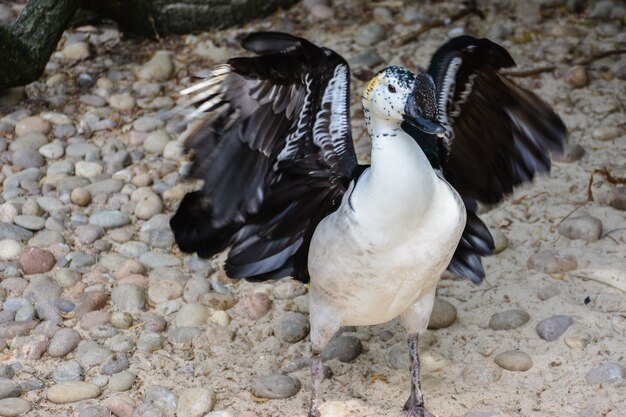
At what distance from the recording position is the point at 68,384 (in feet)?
13.8

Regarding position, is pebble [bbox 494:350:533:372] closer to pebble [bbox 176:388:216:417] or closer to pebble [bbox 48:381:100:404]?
pebble [bbox 176:388:216:417]

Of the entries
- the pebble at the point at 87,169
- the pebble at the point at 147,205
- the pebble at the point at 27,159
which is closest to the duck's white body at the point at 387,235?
the pebble at the point at 147,205

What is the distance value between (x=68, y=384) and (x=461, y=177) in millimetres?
1907

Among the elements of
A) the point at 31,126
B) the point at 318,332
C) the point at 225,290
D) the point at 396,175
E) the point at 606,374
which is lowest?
the point at 225,290

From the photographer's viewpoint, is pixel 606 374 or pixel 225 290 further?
pixel 225 290

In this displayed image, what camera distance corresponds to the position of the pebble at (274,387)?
4.22 metres

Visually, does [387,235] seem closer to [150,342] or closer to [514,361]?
[514,361]

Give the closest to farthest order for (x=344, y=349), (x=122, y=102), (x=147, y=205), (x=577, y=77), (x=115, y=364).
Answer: (x=115, y=364) < (x=344, y=349) < (x=147, y=205) < (x=577, y=77) < (x=122, y=102)

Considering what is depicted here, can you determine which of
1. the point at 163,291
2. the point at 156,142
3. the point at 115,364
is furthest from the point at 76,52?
the point at 115,364

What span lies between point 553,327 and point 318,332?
1128 mm

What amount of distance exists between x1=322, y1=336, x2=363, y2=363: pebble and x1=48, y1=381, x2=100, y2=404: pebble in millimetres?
1039

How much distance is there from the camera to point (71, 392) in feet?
→ 13.6

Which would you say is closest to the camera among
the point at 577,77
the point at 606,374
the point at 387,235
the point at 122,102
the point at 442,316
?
the point at 387,235

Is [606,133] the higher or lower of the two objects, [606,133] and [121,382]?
the higher
